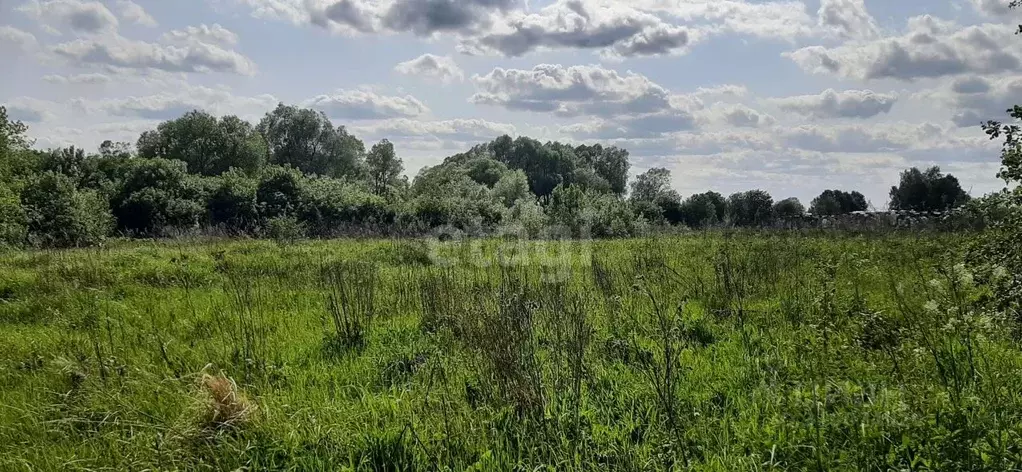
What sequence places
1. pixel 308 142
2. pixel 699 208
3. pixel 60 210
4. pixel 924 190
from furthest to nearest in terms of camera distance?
pixel 308 142, pixel 699 208, pixel 924 190, pixel 60 210

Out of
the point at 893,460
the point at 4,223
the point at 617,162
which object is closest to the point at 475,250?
the point at 893,460

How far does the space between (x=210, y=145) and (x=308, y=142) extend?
1218 centimetres

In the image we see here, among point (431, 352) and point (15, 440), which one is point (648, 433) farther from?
point (15, 440)

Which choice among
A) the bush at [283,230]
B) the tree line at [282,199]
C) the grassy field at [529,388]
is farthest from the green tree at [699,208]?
the grassy field at [529,388]

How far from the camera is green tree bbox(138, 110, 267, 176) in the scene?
7331 cm

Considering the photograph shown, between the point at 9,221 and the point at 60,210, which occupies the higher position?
the point at 60,210

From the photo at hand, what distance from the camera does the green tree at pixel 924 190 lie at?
153ft

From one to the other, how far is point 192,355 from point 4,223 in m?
27.6

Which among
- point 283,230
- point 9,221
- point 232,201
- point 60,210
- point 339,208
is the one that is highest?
point 232,201

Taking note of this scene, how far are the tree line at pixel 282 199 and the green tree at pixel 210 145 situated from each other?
0.12m

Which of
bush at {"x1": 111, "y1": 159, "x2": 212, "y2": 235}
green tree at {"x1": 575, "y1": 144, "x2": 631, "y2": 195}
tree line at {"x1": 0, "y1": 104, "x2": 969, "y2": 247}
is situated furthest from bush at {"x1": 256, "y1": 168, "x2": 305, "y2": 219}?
green tree at {"x1": 575, "y1": 144, "x2": 631, "y2": 195}

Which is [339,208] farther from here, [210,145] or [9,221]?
[210,145]

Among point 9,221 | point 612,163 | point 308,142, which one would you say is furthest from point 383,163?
point 9,221

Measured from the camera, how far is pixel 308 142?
270 feet
